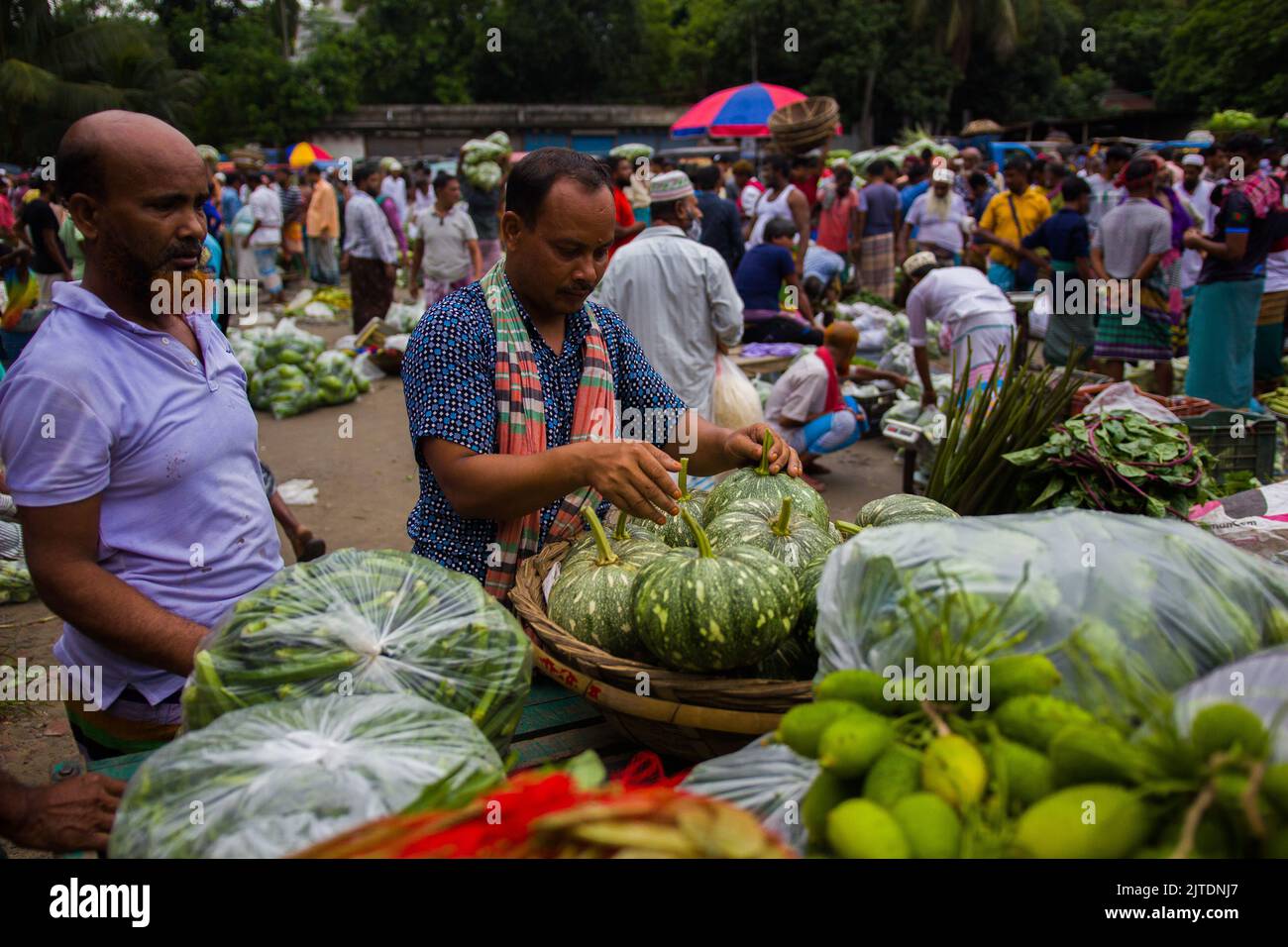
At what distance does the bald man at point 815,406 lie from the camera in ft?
22.2

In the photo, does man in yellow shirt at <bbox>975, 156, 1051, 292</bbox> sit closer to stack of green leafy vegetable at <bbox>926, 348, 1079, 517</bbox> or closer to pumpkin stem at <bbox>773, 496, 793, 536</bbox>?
stack of green leafy vegetable at <bbox>926, 348, 1079, 517</bbox>

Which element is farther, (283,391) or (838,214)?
(838,214)

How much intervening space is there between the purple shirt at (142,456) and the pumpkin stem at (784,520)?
1.12 meters

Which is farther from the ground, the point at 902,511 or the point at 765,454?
the point at 765,454

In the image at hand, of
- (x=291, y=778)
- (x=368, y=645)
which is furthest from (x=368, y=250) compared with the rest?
(x=291, y=778)

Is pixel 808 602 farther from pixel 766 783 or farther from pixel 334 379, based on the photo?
pixel 334 379

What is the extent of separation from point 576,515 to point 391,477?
18.4 ft

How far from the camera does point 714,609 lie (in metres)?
1.72

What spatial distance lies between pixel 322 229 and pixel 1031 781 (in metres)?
16.1

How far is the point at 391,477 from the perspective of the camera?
25.4 ft

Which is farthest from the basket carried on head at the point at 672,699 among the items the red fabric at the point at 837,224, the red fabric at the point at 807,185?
the red fabric at the point at 837,224

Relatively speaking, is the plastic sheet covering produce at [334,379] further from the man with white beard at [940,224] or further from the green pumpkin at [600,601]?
the green pumpkin at [600,601]
